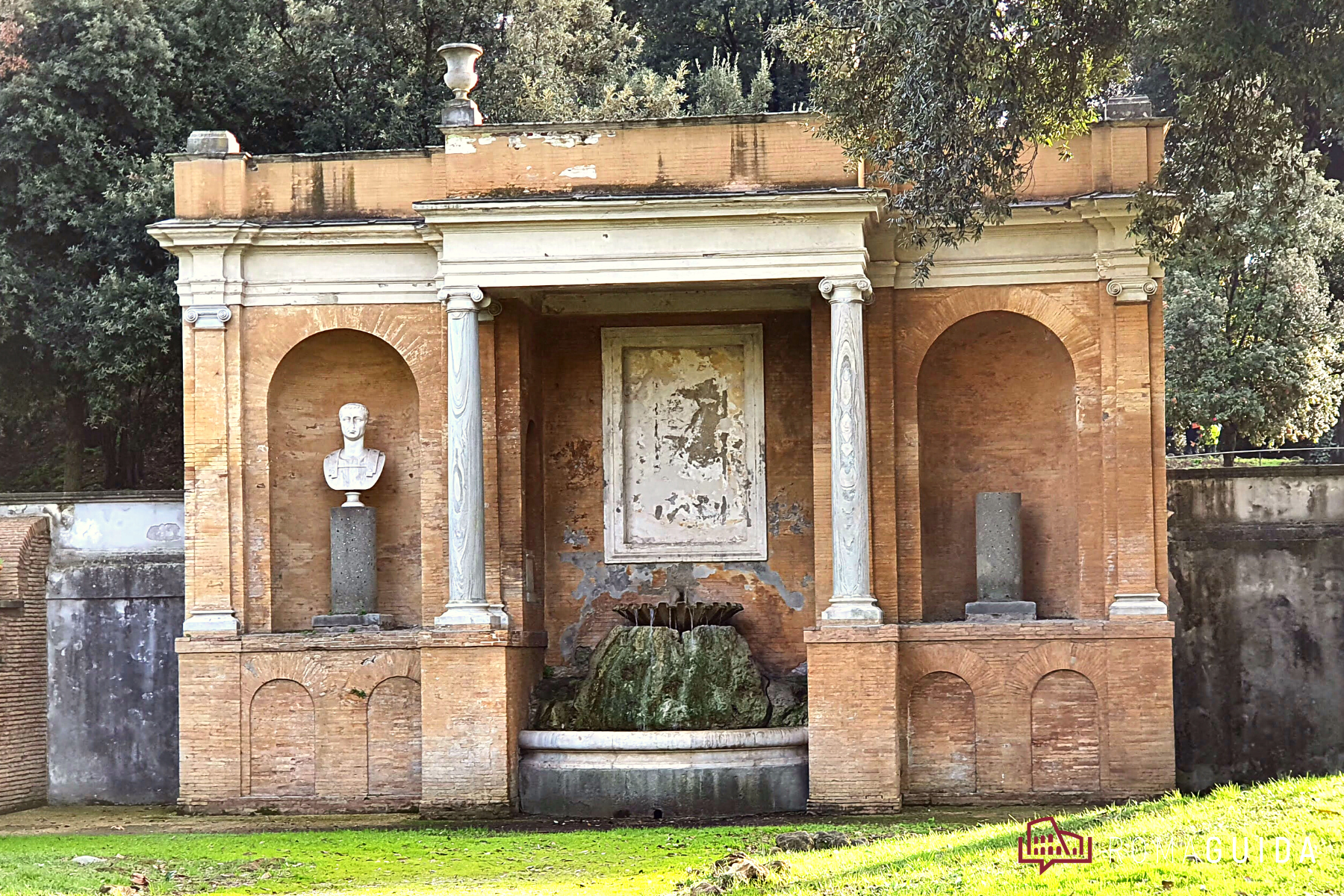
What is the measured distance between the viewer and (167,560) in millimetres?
20766

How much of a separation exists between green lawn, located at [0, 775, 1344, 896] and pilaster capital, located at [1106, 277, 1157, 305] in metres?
5.96

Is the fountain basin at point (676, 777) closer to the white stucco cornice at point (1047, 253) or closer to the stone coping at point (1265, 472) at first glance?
the white stucco cornice at point (1047, 253)

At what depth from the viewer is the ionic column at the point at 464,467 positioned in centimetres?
1825

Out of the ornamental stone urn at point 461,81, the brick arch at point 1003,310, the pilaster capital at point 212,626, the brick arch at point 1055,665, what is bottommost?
the brick arch at point 1055,665

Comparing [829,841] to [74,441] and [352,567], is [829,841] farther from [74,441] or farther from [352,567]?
[74,441]

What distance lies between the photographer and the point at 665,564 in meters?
20.6

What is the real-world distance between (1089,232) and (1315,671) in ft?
18.9

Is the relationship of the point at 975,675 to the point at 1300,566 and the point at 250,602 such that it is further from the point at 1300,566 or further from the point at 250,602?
the point at 250,602

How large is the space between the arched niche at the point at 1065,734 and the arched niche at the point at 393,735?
6.75 m

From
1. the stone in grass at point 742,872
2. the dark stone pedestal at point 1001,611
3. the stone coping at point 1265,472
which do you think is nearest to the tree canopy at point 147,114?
the stone coping at point 1265,472

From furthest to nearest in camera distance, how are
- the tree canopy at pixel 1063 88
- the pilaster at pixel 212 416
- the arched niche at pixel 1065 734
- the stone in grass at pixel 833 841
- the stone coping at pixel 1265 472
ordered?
the stone coping at pixel 1265 472
the pilaster at pixel 212 416
the arched niche at pixel 1065 734
the stone in grass at pixel 833 841
the tree canopy at pixel 1063 88

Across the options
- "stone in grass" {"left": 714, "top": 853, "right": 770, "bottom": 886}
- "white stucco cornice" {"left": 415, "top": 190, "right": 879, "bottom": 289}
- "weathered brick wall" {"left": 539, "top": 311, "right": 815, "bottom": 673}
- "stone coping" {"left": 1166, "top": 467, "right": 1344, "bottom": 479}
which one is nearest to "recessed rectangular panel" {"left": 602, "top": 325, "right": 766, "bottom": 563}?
"weathered brick wall" {"left": 539, "top": 311, "right": 815, "bottom": 673}

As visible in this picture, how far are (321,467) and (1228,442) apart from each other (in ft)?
53.9

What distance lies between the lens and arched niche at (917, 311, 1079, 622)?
19.5 meters
